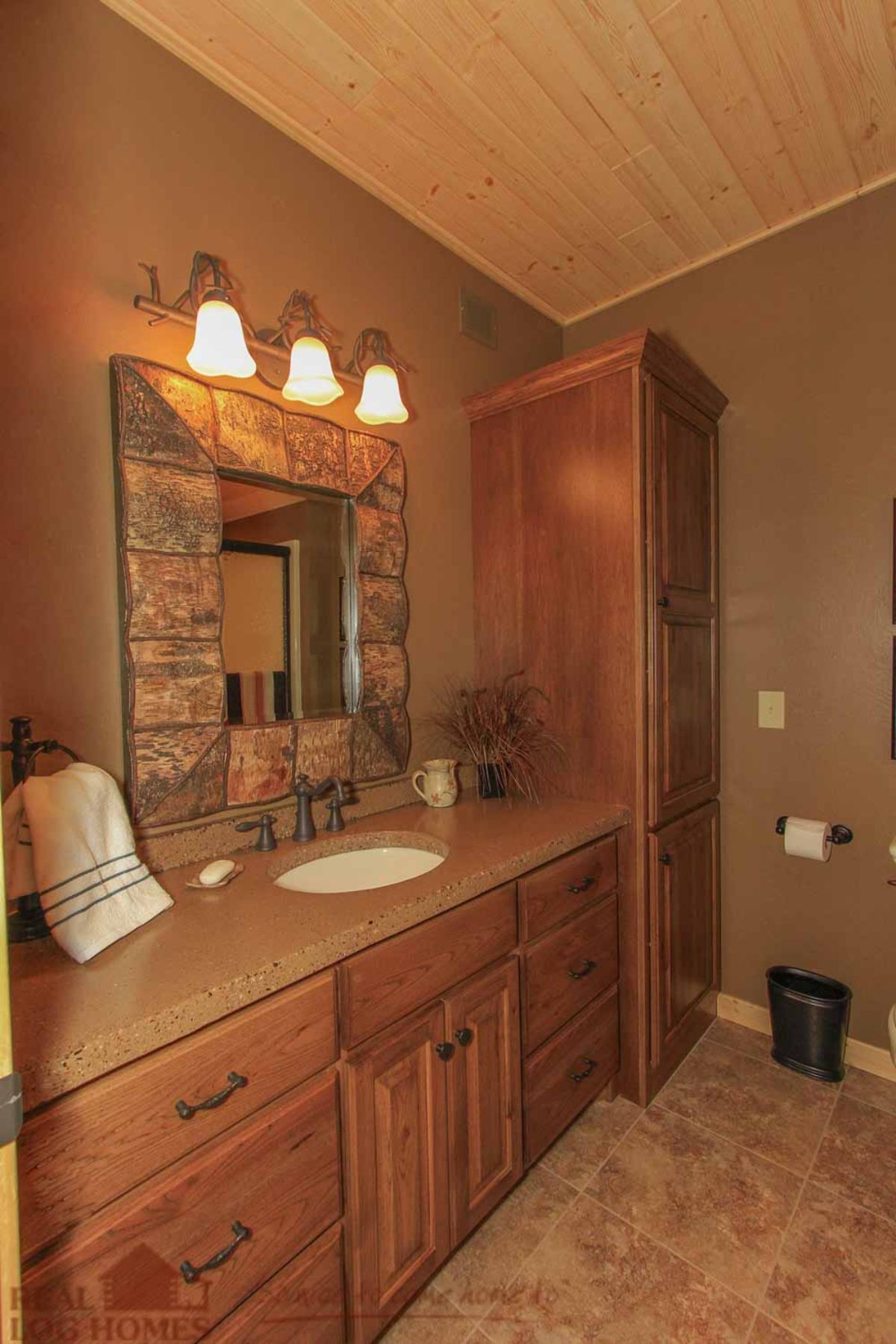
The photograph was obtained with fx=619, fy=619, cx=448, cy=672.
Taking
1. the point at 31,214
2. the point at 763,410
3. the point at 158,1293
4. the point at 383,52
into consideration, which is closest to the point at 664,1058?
the point at 158,1293

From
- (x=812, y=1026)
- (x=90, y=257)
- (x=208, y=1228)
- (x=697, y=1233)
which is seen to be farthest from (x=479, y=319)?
A: (x=697, y=1233)

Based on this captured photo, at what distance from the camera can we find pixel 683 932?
6.59 feet

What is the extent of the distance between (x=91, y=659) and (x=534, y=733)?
4.09 feet

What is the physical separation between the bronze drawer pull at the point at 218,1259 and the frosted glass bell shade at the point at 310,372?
1.61 meters

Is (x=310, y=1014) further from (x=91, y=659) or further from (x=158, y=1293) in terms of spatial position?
(x=91, y=659)

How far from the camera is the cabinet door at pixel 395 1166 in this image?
1.08 meters

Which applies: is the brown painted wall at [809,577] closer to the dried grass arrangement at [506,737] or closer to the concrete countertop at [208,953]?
the dried grass arrangement at [506,737]

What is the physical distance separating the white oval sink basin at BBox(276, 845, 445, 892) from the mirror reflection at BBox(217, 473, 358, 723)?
0.38 metres

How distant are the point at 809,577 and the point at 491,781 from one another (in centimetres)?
125

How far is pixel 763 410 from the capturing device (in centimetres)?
212

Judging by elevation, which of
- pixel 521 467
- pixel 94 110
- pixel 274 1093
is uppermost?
pixel 94 110

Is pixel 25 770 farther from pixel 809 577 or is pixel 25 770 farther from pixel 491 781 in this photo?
pixel 809 577

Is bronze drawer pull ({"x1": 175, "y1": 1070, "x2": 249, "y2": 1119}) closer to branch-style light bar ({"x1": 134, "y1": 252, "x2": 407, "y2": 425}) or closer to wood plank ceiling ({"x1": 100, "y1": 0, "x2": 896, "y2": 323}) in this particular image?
branch-style light bar ({"x1": 134, "y1": 252, "x2": 407, "y2": 425})

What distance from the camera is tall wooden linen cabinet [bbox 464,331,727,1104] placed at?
1778mm
